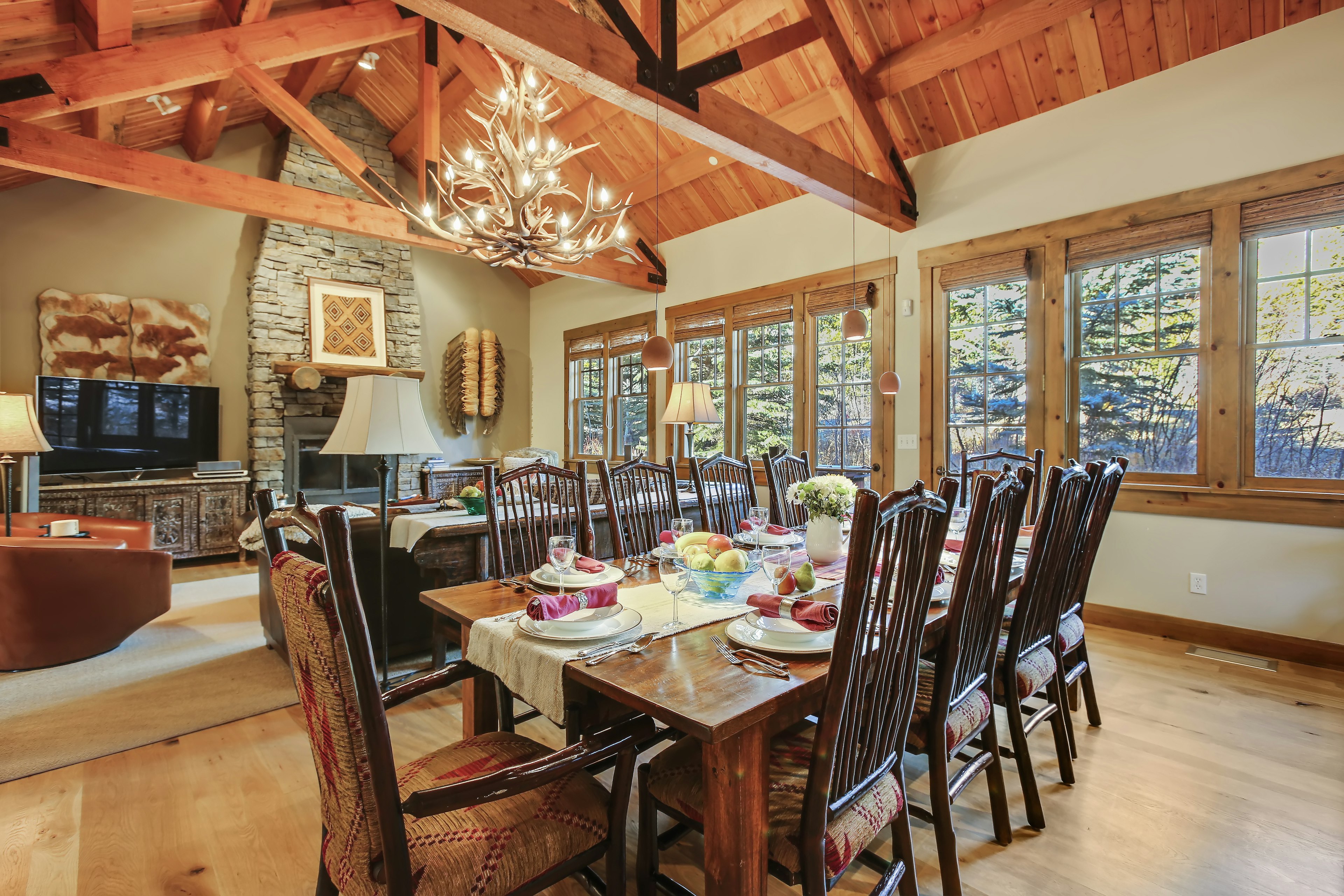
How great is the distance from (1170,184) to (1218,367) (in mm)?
1094

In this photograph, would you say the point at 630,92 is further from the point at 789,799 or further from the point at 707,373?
the point at 707,373

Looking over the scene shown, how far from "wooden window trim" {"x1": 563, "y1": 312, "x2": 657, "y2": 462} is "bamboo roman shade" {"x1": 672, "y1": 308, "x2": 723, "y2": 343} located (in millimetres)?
361

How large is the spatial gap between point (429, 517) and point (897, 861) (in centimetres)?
252

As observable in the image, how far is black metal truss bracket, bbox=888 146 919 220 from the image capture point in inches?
176

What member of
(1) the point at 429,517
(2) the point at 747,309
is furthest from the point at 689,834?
(2) the point at 747,309

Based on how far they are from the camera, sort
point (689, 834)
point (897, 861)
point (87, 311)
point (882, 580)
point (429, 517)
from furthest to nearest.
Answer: point (87, 311), point (429, 517), point (689, 834), point (897, 861), point (882, 580)

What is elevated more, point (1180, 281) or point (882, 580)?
point (1180, 281)

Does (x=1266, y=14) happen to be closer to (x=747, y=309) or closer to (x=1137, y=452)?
(x=1137, y=452)

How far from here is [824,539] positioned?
2.12 meters

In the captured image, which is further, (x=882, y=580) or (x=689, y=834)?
(x=689, y=834)

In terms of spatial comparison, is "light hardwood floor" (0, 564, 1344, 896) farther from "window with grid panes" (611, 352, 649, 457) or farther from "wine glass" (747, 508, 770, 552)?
"window with grid panes" (611, 352, 649, 457)

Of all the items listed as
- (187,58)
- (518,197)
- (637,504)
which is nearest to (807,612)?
(637,504)

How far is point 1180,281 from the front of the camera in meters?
3.60

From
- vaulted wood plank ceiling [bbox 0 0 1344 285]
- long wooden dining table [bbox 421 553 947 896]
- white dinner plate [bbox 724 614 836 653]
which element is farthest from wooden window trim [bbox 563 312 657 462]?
long wooden dining table [bbox 421 553 947 896]
